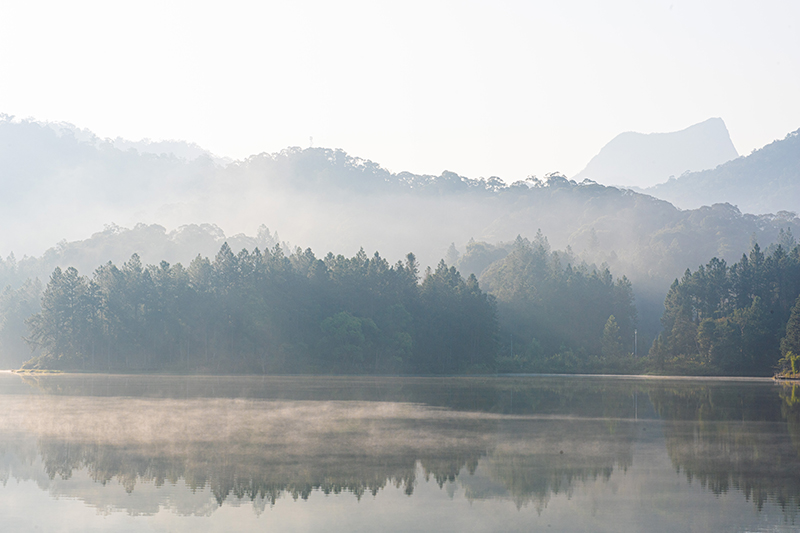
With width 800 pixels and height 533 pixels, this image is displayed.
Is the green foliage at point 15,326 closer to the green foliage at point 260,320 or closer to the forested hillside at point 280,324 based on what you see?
the forested hillside at point 280,324

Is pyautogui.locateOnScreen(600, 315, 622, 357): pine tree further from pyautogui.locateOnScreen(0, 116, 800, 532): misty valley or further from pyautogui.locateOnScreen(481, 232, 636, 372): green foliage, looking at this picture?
pyautogui.locateOnScreen(0, 116, 800, 532): misty valley

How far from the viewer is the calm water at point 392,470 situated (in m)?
20.0

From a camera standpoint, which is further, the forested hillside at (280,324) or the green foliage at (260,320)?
the forested hillside at (280,324)

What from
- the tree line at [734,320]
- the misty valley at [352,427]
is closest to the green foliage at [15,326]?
the misty valley at [352,427]

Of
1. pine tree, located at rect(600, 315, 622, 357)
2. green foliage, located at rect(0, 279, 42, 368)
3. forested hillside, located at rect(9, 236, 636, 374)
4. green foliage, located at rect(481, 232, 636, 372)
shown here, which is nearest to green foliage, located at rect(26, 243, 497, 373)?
forested hillside, located at rect(9, 236, 636, 374)

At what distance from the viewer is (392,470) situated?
25.9m

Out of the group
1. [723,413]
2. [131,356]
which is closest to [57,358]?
[131,356]

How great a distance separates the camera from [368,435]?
112ft

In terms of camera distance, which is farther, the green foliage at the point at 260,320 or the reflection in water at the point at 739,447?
the green foliage at the point at 260,320

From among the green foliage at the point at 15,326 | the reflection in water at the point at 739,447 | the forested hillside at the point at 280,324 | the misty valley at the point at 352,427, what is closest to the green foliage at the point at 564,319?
the forested hillside at the point at 280,324

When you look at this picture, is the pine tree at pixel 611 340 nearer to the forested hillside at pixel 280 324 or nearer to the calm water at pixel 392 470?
the forested hillside at pixel 280 324

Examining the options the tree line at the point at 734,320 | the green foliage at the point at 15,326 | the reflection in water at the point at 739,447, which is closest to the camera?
the reflection in water at the point at 739,447

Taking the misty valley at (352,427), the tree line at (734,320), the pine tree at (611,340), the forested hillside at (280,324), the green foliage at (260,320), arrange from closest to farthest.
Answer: the misty valley at (352,427) → the tree line at (734,320) → the green foliage at (260,320) → the forested hillside at (280,324) → the pine tree at (611,340)

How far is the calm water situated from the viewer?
1995 centimetres
